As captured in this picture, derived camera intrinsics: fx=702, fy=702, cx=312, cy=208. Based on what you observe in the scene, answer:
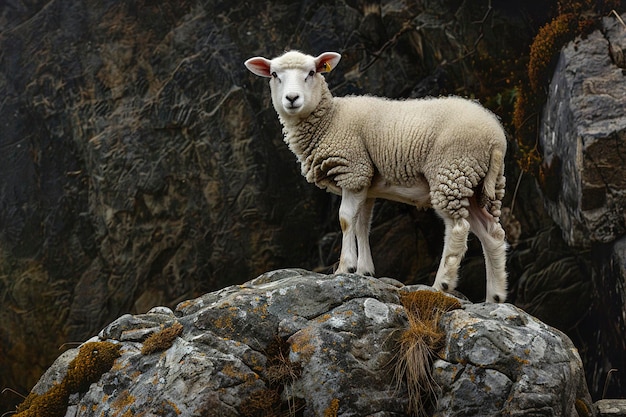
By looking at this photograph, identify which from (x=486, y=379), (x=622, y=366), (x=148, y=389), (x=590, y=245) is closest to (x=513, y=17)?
(x=590, y=245)

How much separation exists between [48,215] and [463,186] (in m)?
Answer: 7.15

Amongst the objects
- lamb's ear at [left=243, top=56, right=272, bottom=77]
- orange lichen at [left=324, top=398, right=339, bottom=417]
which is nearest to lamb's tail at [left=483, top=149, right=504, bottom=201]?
lamb's ear at [left=243, top=56, right=272, bottom=77]

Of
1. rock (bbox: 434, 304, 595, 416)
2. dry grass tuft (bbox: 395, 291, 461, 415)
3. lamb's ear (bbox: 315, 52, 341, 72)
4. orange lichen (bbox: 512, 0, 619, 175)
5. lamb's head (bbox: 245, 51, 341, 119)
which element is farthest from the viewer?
orange lichen (bbox: 512, 0, 619, 175)

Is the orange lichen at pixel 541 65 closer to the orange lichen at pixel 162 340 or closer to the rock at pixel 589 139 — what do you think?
the rock at pixel 589 139

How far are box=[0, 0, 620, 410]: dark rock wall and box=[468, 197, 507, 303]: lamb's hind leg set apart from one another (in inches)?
125

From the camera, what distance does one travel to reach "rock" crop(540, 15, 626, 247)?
8.12 m

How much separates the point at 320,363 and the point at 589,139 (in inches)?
182

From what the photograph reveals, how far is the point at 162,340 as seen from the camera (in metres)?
5.76

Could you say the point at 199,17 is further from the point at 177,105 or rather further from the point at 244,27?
the point at 177,105

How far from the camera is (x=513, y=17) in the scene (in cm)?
998

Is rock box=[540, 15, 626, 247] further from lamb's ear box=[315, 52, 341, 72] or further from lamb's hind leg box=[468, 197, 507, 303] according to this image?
lamb's ear box=[315, 52, 341, 72]

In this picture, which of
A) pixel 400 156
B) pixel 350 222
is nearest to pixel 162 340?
pixel 350 222

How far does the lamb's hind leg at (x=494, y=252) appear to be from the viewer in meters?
7.27

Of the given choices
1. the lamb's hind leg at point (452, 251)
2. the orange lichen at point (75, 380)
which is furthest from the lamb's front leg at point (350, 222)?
the orange lichen at point (75, 380)
